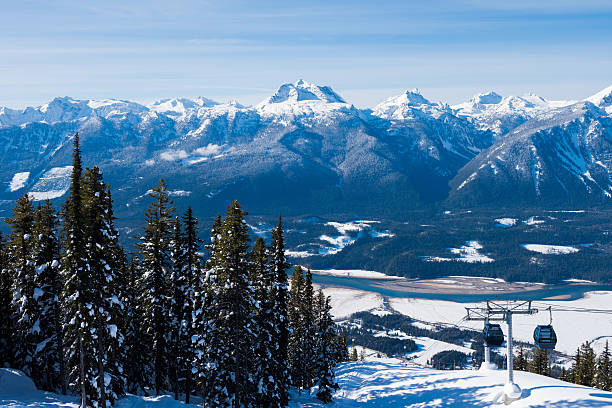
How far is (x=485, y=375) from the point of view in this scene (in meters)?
51.6

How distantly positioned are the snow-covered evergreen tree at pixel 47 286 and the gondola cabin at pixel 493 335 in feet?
117

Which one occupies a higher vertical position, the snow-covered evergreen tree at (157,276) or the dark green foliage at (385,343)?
the snow-covered evergreen tree at (157,276)

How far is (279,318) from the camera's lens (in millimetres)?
50812

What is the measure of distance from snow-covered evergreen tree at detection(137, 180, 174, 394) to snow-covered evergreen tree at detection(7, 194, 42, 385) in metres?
8.23

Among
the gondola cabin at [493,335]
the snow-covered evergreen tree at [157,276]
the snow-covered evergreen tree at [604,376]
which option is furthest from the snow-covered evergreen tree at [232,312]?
the snow-covered evergreen tree at [604,376]

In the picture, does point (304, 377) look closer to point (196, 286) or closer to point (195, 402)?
point (195, 402)

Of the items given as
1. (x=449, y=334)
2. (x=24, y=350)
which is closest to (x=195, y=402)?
(x=24, y=350)

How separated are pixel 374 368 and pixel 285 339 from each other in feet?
87.9

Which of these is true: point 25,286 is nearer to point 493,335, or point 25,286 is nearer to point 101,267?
point 101,267

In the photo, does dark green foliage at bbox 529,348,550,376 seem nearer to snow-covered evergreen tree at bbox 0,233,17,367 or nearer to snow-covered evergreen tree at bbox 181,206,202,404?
snow-covered evergreen tree at bbox 181,206,202,404

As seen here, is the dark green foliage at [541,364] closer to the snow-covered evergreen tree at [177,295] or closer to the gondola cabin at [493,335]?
the gondola cabin at [493,335]

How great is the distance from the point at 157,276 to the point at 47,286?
8494mm

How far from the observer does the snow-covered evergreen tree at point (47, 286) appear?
41312 millimetres

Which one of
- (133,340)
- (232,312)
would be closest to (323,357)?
(133,340)
